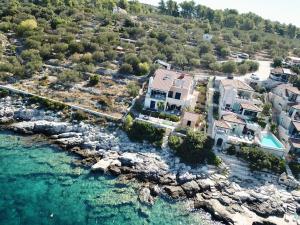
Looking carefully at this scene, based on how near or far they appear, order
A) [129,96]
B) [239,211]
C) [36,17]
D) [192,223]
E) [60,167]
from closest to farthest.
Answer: [192,223], [239,211], [60,167], [129,96], [36,17]

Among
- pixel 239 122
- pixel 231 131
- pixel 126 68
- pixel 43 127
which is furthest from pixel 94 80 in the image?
pixel 239 122

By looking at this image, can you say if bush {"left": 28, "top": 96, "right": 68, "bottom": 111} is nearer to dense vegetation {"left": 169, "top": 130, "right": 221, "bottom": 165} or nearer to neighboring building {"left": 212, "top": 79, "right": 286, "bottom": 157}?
dense vegetation {"left": 169, "top": 130, "right": 221, "bottom": 165}

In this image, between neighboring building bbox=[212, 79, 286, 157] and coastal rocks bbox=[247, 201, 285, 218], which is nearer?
coastal rocks bbox=[247, 201, 285, 218]

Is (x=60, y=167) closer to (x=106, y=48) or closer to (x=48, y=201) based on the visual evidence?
(x=48, y=201)

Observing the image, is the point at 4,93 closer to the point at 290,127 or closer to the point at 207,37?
the point at 290,127

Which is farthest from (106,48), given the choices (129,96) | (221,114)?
(221,114)

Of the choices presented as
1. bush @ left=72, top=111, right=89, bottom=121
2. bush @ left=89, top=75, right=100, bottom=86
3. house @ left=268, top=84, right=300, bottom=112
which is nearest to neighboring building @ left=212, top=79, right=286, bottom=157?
house @ left=268, top=84, right=300, bottom=112
